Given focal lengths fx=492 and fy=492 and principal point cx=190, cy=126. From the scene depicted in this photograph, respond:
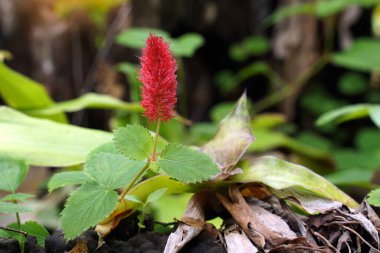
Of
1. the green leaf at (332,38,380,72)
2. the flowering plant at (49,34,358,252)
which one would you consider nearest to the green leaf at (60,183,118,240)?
the flowering plant at (49,34,358,252)

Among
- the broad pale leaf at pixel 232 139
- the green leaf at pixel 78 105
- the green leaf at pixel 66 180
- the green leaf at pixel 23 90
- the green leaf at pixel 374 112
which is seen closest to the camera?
the green leaf at pixel 66 180

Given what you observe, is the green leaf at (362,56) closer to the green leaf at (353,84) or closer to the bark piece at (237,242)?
the green leaf at (353,84)

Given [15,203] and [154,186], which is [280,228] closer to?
[154,186]

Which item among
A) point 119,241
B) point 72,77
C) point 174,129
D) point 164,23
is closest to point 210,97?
point 164,23

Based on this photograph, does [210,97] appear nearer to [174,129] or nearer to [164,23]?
[164,23]

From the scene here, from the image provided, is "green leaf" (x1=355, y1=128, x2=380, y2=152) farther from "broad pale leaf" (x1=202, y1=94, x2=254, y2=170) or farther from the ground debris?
the ground debris

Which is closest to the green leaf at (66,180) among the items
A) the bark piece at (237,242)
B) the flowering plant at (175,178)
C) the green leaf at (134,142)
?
the flowering plant at (175,178)

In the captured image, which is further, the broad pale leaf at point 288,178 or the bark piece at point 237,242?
the broad pale leaf at point 288,178

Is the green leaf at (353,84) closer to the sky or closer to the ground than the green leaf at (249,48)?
closer to the ground
